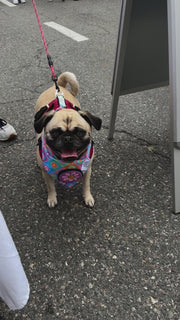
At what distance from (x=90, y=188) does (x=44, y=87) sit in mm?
2027

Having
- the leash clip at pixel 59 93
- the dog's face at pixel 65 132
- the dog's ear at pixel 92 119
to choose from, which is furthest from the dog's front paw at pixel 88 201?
the leash clip at pixel 59 93

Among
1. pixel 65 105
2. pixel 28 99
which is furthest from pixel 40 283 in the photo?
pixel 28 99

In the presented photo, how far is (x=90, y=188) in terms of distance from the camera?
7.41 ft

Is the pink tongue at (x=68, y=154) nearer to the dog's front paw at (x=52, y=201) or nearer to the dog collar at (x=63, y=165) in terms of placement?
the dog collar at (x=63, y=165)

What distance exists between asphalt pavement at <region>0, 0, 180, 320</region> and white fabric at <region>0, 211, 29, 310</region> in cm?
41

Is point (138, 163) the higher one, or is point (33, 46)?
point (33, 46)

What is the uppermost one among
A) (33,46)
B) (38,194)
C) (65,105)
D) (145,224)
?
(65,105)

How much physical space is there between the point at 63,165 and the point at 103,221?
0.58m

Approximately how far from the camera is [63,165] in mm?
1721

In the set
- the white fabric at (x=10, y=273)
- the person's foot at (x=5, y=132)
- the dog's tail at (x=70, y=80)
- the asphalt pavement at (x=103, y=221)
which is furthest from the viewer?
the person's foot at (x=5, y=132)

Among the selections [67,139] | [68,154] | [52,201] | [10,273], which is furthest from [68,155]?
[10,273]

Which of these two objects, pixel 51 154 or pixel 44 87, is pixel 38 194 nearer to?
pixel 51 154

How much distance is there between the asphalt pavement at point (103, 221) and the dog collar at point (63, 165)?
1.31ft

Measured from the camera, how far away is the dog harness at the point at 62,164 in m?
1.72
